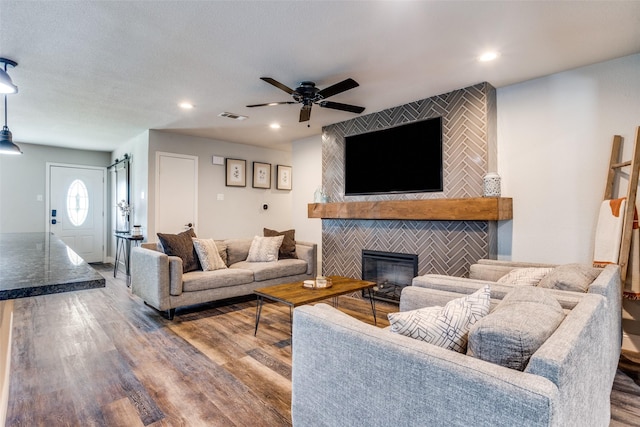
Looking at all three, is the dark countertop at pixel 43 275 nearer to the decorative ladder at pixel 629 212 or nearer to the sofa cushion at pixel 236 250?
the sofa cushion at pixel 236 250

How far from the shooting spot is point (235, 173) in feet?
20.0

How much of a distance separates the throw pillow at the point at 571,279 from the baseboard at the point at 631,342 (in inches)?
47.1

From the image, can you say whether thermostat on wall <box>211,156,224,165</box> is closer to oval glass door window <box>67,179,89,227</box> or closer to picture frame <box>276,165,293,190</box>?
picture frame <box>276,165,293,190</box>

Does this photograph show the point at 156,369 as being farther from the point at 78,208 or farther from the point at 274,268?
the point at 78,208

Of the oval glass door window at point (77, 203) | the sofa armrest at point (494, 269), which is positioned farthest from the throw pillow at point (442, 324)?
the oval glass door window at point (77, 203)

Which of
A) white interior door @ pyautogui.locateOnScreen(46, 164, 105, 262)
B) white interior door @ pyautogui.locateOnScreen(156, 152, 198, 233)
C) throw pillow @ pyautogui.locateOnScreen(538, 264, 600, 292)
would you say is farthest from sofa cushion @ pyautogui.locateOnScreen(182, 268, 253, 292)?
white interior door @ pyautogui.locateOnScreen(46, 164, 105, 262)

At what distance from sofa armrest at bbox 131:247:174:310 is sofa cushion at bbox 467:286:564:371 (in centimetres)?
315

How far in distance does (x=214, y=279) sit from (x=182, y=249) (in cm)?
52

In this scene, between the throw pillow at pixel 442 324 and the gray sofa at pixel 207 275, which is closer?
the throw pillow at pixel 442 324

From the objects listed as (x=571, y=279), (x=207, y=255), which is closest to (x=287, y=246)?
(x=207, y=255)

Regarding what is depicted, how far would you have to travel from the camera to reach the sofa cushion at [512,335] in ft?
3.22

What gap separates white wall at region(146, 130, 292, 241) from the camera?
209 inches

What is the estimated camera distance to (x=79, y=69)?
296cm

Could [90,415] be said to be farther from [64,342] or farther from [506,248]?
[506,248]
